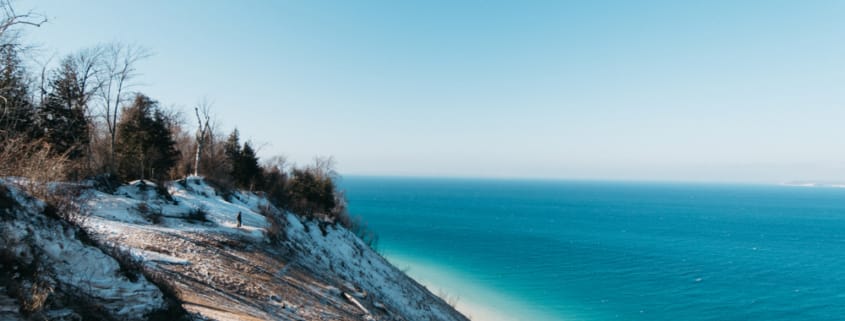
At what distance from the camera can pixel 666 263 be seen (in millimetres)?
46281

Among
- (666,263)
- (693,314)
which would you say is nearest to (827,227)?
(666,263)

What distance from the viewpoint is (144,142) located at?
26.2 meters

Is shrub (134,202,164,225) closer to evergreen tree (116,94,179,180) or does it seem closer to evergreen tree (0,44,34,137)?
evergreen tree (0,44,34,137)

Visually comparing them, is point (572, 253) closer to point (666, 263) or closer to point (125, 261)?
point (666, 263)

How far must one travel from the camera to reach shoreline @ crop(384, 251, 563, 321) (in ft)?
98.2

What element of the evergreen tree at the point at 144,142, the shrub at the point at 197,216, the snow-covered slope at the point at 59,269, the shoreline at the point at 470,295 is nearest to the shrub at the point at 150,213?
the shrub at the point at 197,216

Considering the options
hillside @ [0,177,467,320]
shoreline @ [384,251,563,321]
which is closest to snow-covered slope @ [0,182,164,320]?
hillside @ [0,177,467,320]

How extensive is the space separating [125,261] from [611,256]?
55099mm

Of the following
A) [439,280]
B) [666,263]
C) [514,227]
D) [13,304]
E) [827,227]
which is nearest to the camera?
[13,304]

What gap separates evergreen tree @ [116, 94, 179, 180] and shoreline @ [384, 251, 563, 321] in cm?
2584

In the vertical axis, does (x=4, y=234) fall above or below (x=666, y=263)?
above

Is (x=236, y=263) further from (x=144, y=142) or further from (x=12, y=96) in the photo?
(x=144, y=142)

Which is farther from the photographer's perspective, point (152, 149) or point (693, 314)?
point (693, 314)

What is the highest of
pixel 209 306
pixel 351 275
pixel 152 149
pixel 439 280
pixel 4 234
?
pixel 152 149
